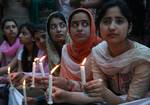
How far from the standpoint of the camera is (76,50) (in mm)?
3750

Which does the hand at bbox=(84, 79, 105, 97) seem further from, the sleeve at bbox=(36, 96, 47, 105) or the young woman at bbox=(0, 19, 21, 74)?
the young woman at bbox=(0, 19, 21, 74)

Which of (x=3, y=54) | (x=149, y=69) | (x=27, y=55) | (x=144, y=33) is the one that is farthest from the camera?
(x=3, y=54)

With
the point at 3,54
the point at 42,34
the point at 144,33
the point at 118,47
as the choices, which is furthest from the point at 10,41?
the point at 118,47

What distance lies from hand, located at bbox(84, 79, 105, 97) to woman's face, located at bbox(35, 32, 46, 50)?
7.60ft

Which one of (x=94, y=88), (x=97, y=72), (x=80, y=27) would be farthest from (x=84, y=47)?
(x=94, y=88)

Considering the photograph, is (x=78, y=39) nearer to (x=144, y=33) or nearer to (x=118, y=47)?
(x=118, y=47)

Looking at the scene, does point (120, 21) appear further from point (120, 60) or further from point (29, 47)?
point (29, 47)

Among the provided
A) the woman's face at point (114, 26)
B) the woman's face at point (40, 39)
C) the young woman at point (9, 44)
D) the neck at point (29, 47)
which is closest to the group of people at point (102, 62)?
the woman's face at point (114, 26)

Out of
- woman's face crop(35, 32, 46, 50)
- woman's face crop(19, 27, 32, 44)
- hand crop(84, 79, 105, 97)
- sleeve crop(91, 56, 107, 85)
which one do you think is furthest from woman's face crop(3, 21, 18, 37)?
hand crop(84, 79, 105, 97)

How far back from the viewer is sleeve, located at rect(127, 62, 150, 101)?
2898 millimetres

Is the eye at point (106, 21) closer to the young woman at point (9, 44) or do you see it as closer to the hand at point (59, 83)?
the hand at point (59, 83)

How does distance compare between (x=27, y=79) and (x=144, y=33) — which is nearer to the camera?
(x=27, y=79)

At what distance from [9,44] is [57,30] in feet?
6.04

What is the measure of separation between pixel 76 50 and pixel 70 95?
3.39 feet
